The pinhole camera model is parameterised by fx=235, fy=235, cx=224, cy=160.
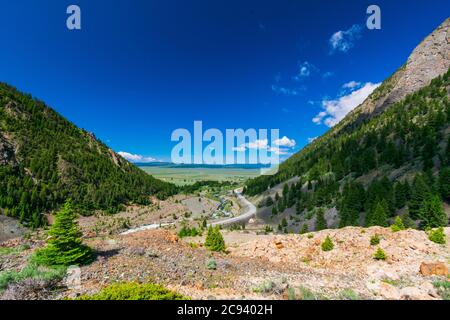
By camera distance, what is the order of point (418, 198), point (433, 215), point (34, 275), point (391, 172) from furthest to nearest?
1. point (391, 172)
2. point (418, 198)
3. point (433, 215)
4. point (34, 275)

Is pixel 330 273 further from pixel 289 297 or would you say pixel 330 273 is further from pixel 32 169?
pixel 32 169

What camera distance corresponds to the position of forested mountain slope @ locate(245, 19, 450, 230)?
57344 millimetres

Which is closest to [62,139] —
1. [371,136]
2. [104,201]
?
[104,201]

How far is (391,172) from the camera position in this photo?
7662 cm

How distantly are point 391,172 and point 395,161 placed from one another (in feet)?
20.9

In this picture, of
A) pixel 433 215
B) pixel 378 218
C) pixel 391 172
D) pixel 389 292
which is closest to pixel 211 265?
pixel 389 292

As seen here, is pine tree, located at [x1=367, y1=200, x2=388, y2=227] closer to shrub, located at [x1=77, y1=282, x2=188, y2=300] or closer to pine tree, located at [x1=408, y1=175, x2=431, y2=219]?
pine tree, located at [x1=408, y1=175, x2=431, y2=219]

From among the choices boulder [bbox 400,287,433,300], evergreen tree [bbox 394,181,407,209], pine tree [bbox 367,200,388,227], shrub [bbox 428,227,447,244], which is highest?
evergreen tree [bbox 394,181,407,209]

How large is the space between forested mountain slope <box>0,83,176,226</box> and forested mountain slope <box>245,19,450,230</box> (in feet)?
226

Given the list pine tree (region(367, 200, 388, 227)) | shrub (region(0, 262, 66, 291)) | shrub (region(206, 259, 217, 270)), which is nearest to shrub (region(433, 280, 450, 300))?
shrub (region(206, 259, 217, 270))

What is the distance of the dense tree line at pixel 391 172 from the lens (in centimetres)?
5214

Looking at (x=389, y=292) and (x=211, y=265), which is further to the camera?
(x=211, y=265)

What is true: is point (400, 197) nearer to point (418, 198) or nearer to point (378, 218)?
→ point (418, 198)
